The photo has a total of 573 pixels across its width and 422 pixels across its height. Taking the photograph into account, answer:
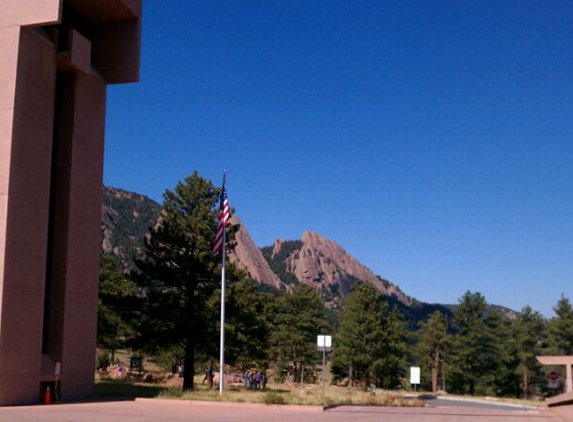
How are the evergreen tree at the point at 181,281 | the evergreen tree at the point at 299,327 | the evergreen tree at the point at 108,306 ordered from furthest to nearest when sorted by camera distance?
1. the evergreen tree at the point at 299,327
2. the evergreen tree at the point at 108,306
3. the evergreen tree at the point at 181,281

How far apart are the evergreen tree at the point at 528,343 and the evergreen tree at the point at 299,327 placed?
883 inches

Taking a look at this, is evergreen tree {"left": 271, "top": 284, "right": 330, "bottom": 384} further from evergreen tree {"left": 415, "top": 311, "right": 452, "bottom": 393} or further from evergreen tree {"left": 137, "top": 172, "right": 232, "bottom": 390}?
evergreen tree {"left": 137, "top": 172, "right": 232, "bottom": 390}

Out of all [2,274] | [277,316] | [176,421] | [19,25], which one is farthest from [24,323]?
[277,316]

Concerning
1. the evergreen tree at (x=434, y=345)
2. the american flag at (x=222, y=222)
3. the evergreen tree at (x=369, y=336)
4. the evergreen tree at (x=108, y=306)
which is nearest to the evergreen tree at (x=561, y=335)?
the evergreen tree at (x=434, y=345)

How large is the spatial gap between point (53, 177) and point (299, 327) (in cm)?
4896

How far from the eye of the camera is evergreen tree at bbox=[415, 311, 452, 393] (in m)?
75.8

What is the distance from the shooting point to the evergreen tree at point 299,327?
233 ft

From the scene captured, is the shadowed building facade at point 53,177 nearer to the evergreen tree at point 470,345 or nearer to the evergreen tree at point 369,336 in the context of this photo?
the evergreen tree at point 369,336

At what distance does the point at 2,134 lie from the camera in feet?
71.9

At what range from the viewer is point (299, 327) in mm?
71312

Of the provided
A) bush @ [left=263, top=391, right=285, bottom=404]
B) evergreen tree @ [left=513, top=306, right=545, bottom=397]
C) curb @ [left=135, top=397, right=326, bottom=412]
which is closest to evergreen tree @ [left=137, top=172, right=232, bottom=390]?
curb @ [left=135, top=397, right=326, bottom=412]

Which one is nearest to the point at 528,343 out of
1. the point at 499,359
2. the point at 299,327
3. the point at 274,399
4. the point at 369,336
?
the point at 499,359

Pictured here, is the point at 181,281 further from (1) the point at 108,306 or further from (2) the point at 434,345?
(2) the point at 434,345

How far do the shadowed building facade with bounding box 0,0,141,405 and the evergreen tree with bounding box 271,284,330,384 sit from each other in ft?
151
